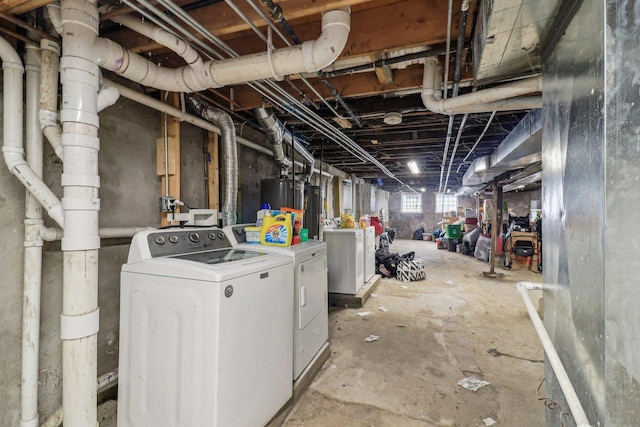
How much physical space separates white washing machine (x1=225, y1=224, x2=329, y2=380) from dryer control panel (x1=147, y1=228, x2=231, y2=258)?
0.42ft

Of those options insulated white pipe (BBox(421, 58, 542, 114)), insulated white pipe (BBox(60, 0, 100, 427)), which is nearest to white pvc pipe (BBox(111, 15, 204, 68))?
insulated white pipe (BBox(60, 0, 100, 427))

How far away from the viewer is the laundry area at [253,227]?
0.89 metres

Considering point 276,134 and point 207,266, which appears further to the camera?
point 276,134

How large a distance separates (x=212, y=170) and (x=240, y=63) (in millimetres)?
1376

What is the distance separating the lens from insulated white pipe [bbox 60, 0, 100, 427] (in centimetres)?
140

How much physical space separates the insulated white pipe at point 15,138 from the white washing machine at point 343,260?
3069 mm

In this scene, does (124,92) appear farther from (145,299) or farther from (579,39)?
(579,39)

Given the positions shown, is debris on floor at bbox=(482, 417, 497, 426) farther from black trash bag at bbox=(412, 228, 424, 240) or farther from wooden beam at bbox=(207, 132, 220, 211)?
black trash bag at bbox=(412, 228, 424, 240)

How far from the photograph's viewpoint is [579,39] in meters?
0.96

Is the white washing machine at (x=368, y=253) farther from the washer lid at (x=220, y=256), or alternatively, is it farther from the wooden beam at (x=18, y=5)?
the wooden beam at (x=18, y=5)

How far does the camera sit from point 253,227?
2.31 m

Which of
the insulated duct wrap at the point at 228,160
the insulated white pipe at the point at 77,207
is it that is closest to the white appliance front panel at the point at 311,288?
the insulated duct wrap at the point at 228,160

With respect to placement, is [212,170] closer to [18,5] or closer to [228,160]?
[228,160]

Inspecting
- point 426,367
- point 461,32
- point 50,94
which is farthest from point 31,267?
point 426,367
